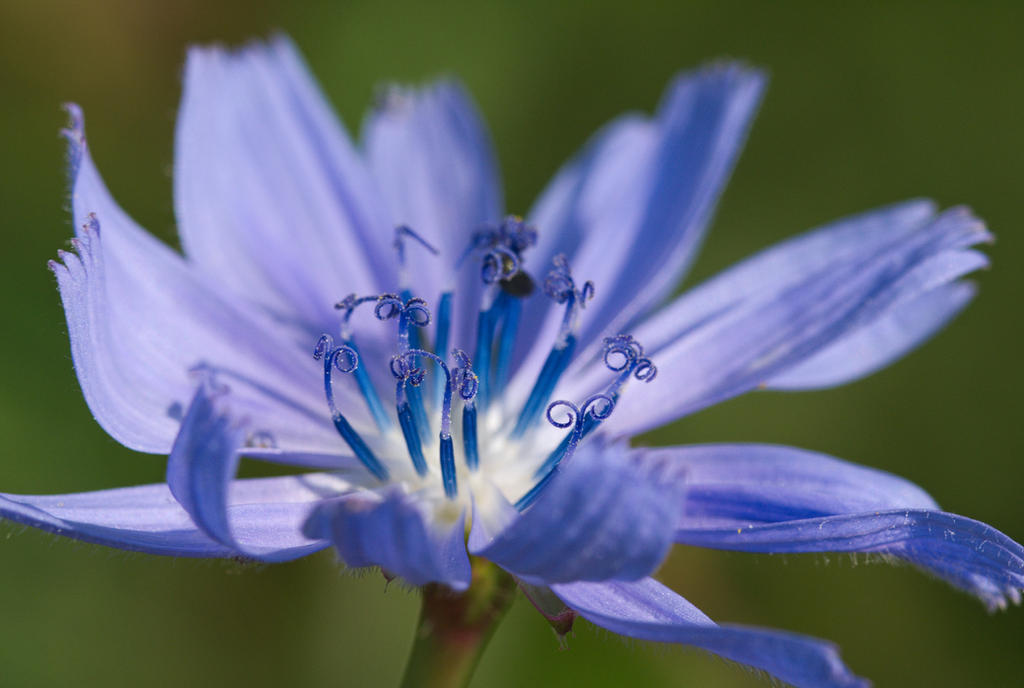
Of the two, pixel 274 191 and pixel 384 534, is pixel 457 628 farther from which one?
pixel 274 191

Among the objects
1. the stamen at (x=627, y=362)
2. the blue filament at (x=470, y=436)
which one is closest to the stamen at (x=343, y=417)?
the blue filament at (x=470, y=436)

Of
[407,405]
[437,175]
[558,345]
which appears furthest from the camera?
[437,175]

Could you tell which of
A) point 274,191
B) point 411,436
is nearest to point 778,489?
point 411,436

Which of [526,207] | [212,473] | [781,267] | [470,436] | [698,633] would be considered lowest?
[526,207]

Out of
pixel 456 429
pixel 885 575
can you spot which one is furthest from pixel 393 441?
pixel 885 575

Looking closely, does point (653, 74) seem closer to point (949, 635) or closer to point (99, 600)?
point (949, 635)

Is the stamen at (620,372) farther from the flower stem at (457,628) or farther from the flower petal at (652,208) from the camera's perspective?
the flower stem at (457,628)
